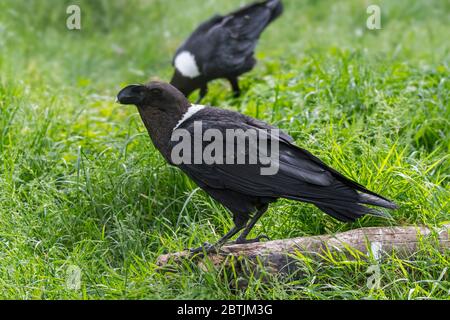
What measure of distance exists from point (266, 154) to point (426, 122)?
1.59 m

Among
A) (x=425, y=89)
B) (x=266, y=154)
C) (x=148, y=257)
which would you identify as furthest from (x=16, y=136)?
(x=425, y=89)

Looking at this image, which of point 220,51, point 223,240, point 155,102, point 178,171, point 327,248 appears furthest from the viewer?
point 220,51

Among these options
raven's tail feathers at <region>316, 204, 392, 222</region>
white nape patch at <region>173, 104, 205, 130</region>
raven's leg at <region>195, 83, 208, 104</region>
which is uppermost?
raven's leg at <region>195, 83, 208, 104</region>

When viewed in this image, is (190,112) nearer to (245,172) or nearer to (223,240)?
(245,172)

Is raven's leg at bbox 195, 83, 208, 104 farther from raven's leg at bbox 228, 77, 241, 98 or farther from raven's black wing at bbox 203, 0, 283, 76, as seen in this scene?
raven's leg at bbox 228, 77, 241, 98

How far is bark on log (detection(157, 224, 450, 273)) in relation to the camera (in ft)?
11.1

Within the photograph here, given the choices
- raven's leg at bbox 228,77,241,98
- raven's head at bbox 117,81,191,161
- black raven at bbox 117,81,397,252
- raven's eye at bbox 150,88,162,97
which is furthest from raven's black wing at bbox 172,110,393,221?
raven's leg at bbox 228,77,241,98

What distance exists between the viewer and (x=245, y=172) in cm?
352

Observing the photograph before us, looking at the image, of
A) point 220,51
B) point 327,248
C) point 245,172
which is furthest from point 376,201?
point 220,51

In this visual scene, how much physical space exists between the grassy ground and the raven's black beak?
57 cm

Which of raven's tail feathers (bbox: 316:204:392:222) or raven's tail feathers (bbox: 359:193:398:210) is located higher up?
raven's tail feathers (bbox: 359:193:398:210)

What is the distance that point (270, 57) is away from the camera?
7008mm

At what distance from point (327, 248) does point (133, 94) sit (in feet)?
3.77

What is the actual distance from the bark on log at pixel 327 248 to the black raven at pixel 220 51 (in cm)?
284
